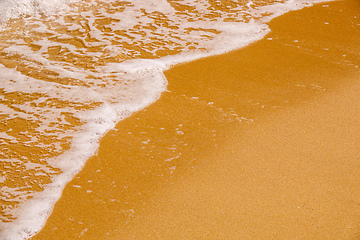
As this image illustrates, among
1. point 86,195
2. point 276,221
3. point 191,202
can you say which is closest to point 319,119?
point 276,221

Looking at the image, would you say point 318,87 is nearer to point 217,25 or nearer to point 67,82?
point 217,25

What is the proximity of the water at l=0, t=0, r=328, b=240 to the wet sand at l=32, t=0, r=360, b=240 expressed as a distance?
0.19 metres

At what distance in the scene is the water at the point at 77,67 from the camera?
8.91 ft

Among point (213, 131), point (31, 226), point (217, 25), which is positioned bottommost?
point (31, 226)

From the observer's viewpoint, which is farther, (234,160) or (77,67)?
(77,67)

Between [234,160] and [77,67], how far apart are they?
2020 millimetres

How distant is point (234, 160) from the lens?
2752 millimetres

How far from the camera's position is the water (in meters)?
2.72

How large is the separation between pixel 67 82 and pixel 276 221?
2.36m

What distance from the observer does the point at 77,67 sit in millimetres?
3891

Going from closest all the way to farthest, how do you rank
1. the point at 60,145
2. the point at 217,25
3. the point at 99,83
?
the point at 60,145 < the point at 99,83 < the point at 217,25

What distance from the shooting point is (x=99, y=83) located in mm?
3648

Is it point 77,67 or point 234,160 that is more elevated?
point 77,67

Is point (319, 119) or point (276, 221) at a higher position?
point (319, 119)
